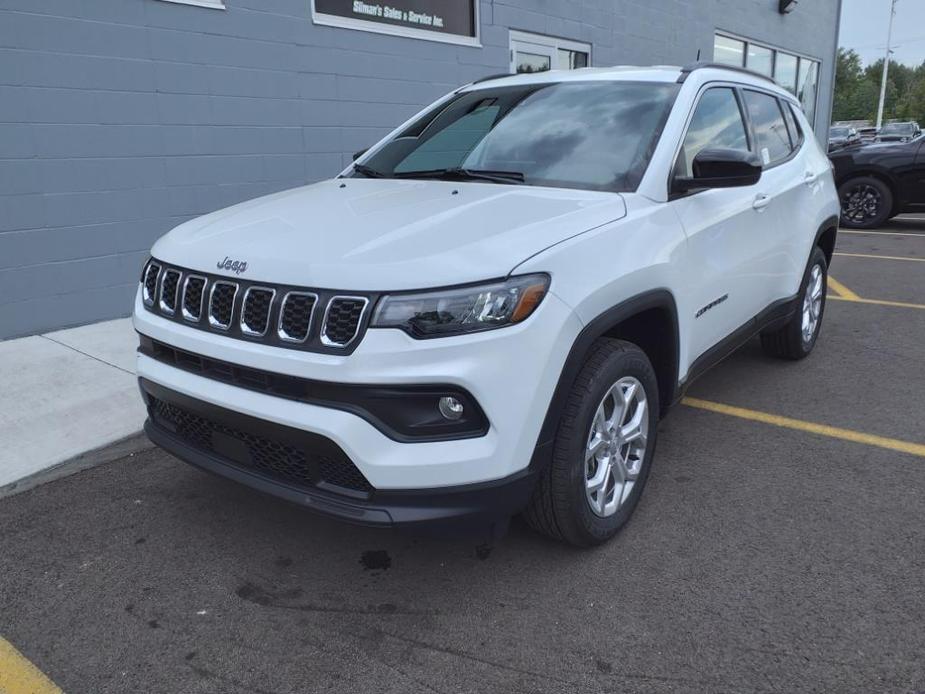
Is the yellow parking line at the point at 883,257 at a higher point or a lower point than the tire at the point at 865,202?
lower

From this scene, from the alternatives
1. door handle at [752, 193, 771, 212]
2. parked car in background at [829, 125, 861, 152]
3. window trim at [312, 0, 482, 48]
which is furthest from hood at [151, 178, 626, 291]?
parked car in background at [829, 125, 861, 152]

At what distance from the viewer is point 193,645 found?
248cm

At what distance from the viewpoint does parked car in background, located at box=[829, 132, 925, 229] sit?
11.5 m

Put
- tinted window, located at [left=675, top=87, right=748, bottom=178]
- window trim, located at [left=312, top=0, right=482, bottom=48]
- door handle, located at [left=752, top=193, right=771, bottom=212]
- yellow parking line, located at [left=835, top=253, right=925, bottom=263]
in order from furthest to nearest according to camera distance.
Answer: yellow parking line, located at [left=835, top=253, right=925, bottom=263]
window trim, located at [left=312, top=0, right=482, bottom=48]
door handle, located at [left=752, top=193, right=771, bottom=212]
tinted window, located at [left=675, top=87, right=748, bottom=178]

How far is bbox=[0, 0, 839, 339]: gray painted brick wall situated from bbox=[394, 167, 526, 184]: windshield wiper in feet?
11.2

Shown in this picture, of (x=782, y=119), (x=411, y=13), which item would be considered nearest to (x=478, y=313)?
(x=782, y=119)

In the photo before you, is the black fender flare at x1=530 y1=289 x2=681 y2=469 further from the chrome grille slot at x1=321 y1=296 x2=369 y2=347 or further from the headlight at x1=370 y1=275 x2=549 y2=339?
the chrome grille slot at x1=321 y1=296 x2=369 y2=347

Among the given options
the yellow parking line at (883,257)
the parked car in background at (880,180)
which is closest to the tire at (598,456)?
the yellow parking line at (883,257)

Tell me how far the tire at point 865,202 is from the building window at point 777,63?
312cm

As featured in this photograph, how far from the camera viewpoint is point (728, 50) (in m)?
15.6

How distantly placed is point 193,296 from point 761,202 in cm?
291

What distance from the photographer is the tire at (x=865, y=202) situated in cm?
1187

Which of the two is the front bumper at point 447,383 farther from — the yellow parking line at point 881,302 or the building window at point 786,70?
the building window at point 786,70

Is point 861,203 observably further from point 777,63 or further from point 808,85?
point 808,85
